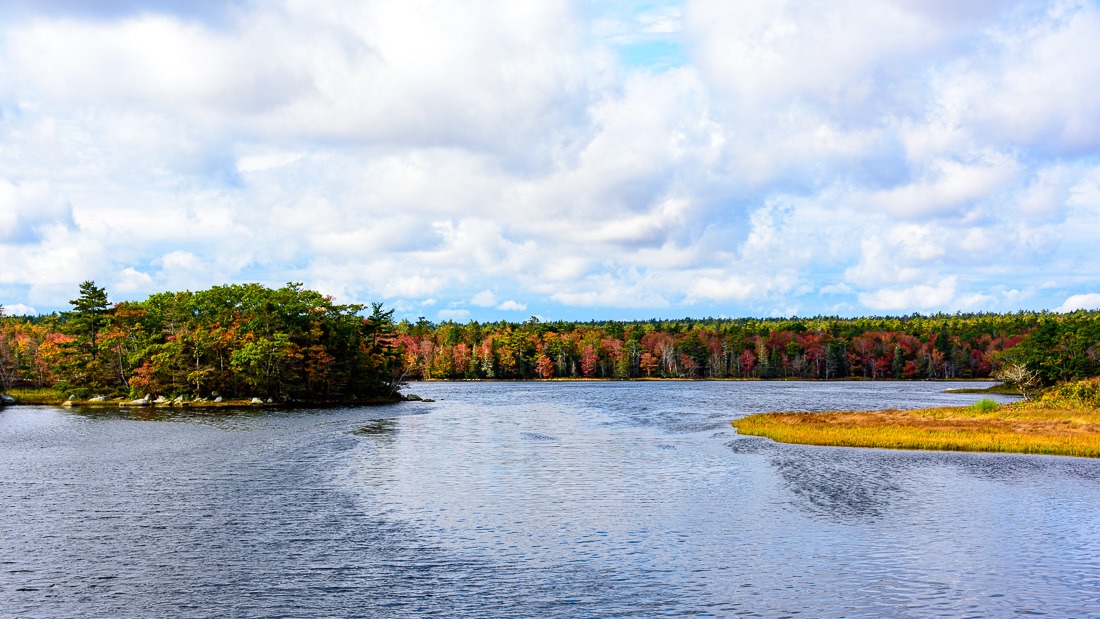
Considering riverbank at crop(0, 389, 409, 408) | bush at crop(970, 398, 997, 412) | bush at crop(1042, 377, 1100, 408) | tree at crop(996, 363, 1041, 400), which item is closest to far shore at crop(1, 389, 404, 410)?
riverbank at crop(0, 389, 409, 408)

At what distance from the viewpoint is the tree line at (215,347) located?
11831 cm

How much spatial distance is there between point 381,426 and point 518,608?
2658 inches

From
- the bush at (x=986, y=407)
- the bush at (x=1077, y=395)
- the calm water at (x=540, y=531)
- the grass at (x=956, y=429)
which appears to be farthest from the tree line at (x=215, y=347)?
the bush at (x=1077, y=395)

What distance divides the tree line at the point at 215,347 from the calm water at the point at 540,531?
50884 mm

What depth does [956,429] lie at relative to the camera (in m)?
72.3

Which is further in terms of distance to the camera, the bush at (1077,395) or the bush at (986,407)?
the bush at (986,407)

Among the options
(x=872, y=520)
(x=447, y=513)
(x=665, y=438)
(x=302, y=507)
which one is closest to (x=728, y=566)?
(x=872, y=520)

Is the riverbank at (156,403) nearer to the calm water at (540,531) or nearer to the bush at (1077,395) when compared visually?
the calm water at (540,531)

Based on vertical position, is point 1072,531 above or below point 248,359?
below

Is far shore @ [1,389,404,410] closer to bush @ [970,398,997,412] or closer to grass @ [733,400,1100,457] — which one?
grass @ [733,400,1100,457]

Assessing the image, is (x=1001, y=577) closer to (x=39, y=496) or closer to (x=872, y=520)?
(x=872, y=520)

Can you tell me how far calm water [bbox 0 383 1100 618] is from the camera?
26.1 m

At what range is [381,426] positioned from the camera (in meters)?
89.8

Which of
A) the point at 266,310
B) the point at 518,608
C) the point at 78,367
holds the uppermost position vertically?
the point at 266,310
